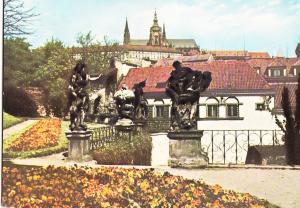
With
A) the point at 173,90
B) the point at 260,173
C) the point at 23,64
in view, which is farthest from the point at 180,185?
the point at 23,64

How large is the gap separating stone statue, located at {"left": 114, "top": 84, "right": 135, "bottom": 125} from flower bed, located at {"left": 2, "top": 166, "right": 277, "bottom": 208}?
1481 millimetres

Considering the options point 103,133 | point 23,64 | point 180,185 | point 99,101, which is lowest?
point 180,185

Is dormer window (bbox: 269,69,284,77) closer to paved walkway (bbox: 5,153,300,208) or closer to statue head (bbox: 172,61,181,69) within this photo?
paved walkway (bbox: 5,153,300,208)

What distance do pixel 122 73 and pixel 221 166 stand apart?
2.06 m

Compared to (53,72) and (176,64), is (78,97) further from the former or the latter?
(176,64)

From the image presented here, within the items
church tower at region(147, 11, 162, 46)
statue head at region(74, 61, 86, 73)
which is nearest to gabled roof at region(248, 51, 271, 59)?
church tower at region(147, 11, 162, 46)

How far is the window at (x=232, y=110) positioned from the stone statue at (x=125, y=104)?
1894mm

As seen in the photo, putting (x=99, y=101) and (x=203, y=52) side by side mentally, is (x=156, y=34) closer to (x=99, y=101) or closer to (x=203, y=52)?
(x=203, y=52)

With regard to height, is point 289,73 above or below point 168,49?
below

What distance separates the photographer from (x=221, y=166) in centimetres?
691

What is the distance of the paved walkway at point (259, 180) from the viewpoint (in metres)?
5.46

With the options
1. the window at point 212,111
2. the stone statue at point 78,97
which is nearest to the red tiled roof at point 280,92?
the window at point 212,111

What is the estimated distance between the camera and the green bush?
7.62m

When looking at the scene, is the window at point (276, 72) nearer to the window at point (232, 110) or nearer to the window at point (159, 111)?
the window at point (232, 110)
